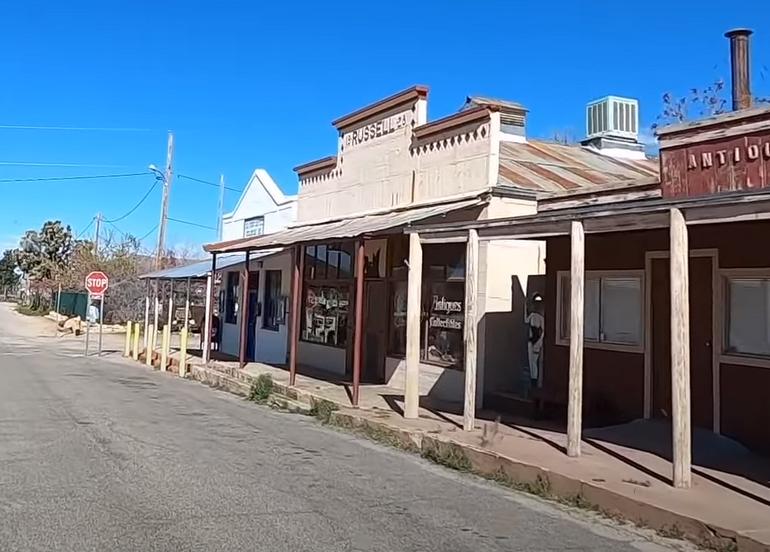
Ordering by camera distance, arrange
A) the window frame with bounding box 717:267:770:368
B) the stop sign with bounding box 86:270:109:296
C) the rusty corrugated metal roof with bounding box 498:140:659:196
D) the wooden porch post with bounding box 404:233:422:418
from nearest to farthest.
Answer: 1. the window frame with bounding box 717:267:770:368
2. the wooden porch post with bounding box 404:233:422:418
3. the rusty corrugated metal roof with bounding box 498:140:659:196
4. the stop sign with bounding box 86:270:109:296

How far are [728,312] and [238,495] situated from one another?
241 inches

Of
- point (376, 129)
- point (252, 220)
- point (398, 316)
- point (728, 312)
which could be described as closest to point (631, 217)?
point (728, 312)

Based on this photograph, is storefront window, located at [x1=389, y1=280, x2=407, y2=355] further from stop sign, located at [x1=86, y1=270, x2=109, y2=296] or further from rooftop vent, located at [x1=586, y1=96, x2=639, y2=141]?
stop sign, located at [x1=86, y1=270, x2=109, y2=296]

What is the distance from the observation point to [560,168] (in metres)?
16.3

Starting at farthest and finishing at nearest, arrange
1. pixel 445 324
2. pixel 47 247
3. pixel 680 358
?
pixel 47 247 < pixel 445 324 < pixel 680 358

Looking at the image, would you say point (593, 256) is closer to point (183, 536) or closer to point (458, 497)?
point (458, 497)

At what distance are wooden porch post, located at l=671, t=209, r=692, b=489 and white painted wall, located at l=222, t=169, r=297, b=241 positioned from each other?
15.5 meters

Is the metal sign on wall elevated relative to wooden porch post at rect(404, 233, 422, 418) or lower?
elevated

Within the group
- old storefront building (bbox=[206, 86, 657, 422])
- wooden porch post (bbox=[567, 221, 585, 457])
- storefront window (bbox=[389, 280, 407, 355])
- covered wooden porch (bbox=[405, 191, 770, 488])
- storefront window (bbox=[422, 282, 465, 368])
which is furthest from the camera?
storefront window (bbox=[389, 280, 407, 355])

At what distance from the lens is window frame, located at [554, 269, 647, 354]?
11.4m

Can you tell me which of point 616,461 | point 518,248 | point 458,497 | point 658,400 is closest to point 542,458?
point 616,461

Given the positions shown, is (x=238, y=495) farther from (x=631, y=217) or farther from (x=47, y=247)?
(x=47, y=247)

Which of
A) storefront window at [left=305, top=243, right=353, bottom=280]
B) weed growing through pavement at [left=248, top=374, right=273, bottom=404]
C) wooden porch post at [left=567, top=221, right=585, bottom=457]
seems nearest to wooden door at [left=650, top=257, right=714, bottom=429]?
wooden porch post at [left=567, top=221, right=585, bottom=457]

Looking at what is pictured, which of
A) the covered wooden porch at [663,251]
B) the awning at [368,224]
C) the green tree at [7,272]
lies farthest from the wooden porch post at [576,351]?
the green tree at [7,272]
